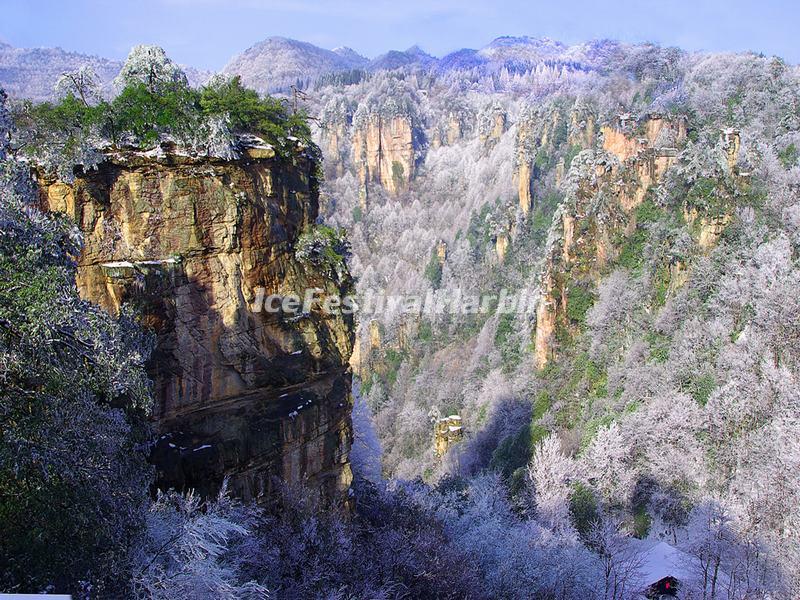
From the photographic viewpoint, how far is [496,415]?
4072cm

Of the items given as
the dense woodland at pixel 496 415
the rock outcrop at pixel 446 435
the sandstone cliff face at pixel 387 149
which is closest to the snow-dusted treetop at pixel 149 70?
the dense woodland at pixel 496 415

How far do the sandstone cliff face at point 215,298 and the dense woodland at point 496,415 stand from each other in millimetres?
587

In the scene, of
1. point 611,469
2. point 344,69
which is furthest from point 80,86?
point 344,69

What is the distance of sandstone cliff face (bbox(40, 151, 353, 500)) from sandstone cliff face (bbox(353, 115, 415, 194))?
107 metres

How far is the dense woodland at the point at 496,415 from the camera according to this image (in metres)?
6.69

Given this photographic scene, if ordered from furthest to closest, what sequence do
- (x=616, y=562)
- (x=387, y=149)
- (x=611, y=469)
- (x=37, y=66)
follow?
(x=387, y=149), (x=37, y=66), (x=611, y=469), (x=616, y=562)

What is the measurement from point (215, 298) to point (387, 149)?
110697mm

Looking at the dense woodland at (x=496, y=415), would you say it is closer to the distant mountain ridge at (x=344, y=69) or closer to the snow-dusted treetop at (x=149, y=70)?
the snow-dusted treetop at (x=149, y=70)

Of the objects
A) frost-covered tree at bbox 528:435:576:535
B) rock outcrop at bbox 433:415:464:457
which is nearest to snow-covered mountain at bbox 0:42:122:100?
rock outcrop at bbox 433:415:464:457

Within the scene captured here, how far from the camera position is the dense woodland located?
6.69 m


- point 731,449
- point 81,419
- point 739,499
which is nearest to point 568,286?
point 731,449

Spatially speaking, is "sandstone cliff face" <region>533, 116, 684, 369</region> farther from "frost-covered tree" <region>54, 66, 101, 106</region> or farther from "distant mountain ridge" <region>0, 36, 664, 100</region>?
"distant mountain ridge" <region>0, 36, 664, 100</region>

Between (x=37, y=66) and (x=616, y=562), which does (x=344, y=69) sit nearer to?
(x=37, y=66)

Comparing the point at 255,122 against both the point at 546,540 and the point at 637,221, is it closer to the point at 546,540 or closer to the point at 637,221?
the point at 546,540
